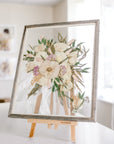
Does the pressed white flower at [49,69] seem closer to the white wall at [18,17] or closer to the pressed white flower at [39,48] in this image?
the pressed white flower at [39,48]

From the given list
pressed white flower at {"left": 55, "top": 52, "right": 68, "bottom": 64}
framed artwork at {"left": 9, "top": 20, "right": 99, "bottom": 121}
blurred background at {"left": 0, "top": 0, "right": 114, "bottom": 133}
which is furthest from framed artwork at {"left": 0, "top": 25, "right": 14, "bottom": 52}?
pressed white flower at {"left": 55, "top": 52, "right": 68, "bottom": 64}

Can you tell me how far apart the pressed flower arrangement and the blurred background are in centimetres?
197

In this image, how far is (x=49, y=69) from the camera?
48.8 inches

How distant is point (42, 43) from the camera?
51.1 inches

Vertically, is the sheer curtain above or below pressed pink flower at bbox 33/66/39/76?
above

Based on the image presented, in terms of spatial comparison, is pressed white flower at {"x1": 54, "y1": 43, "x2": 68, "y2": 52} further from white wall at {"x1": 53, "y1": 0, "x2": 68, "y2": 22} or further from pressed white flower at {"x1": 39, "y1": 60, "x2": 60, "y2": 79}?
white wall at {"x1": 53, "y1": 0, "x2": 68, "y2": 22}

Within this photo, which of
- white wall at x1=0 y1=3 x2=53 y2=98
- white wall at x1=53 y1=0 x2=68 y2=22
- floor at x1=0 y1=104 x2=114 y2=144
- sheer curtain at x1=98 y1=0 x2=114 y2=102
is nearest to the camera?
floor at x1=0 y1=104 x2=114 y2=144

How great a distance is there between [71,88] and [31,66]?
25cm

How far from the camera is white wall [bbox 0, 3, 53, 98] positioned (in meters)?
4.38

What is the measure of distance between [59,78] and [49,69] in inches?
2.8

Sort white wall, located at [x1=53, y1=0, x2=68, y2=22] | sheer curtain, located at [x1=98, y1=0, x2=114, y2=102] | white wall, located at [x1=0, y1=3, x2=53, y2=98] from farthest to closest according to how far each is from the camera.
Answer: white wall, located at [x1=0, y1=3, x2=53, y2=98], white wall, located at [x1=53, y1=0, x2=68, y2=22], sheer curtain, located at [x1=98, y1=0, x2=114, y2=102]

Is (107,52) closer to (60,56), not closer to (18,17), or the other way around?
(18,17)

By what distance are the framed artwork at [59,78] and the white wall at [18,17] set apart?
317 cm

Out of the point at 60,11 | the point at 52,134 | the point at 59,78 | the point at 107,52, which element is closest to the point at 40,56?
the point at 59,78
